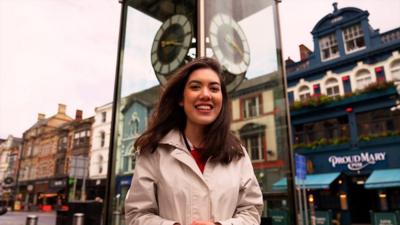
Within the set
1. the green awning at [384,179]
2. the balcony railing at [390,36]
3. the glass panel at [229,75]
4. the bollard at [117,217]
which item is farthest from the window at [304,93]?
the bollard at [117,217]

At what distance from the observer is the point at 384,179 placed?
11867mm

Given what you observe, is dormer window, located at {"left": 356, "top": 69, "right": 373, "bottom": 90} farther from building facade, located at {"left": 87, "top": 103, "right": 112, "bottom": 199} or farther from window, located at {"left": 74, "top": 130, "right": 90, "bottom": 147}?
window, located at {"left": 74, "top": 130, "right": 90, "bottom": 147}

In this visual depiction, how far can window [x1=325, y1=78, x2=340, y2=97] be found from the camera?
50.1ft

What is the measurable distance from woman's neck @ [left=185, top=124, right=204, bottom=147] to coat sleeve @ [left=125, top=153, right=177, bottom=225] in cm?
23

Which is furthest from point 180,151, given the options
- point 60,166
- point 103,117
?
point 60,166

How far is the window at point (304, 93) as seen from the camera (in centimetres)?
1631

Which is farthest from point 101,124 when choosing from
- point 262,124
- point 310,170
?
point 262,124

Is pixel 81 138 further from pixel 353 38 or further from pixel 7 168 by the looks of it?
pixel 353 38

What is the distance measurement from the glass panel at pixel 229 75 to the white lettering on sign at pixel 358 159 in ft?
37.8

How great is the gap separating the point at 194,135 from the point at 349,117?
49.6ft

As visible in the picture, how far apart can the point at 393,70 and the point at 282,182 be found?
42.6 ft

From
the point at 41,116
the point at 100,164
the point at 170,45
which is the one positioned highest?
the point at 41,116

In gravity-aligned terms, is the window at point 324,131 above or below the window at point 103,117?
below

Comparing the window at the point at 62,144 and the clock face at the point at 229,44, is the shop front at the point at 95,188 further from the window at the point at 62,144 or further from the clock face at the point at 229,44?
the clock face at the point at 229,44
